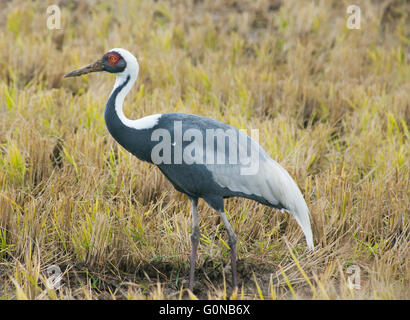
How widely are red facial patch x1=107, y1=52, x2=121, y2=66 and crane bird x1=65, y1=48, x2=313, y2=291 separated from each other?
4 centimetres

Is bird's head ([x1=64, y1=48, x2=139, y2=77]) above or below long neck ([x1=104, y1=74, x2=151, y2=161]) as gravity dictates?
above

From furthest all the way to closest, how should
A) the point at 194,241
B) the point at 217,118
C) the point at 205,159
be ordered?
the point at 217,118, the point at 194,241, the point at 205,159

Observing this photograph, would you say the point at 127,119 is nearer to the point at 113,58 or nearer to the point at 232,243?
the point at 113,58

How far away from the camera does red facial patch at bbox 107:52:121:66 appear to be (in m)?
3.73

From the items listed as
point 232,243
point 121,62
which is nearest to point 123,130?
point 121,62

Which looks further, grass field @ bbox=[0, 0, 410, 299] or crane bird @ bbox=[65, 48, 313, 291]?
grass field @ bbox=[0, 0, 410, 299]

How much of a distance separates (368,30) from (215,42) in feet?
7.21

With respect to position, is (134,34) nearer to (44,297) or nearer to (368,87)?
(368,87)

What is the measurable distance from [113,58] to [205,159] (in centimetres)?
91

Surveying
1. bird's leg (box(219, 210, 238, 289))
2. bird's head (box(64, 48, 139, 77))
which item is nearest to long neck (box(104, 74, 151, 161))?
bird's head (box(64, 48, 139, 77))

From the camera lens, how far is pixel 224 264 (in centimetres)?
384


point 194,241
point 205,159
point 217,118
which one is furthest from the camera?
point 217,118

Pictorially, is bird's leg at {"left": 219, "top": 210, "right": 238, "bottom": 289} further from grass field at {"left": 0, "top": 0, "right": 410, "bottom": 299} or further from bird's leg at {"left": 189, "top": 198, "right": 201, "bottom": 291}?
bird's leg at {"left": 189, "top": 198, "right": 201, "bottom": 291}

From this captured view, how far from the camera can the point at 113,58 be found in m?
3.74
